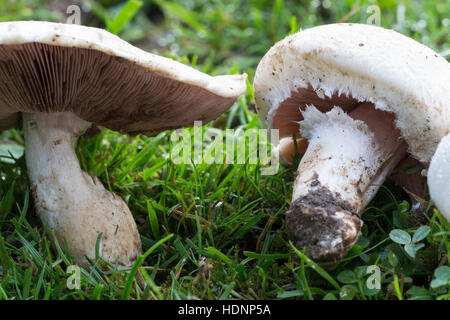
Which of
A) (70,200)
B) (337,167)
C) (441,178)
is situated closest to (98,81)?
(70,200)

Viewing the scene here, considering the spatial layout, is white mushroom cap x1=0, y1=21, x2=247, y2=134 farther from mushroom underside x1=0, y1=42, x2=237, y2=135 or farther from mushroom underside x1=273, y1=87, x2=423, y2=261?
mushroom underside x1=273, y1=87, x2=423, y2=261

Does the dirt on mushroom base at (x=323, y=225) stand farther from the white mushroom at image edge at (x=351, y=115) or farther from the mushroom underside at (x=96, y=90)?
the mushroom underside at (x=96, y=90)

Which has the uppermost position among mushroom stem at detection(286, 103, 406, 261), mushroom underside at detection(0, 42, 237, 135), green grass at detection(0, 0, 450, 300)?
mushroom underside at detection(0, 42, 237, 135)

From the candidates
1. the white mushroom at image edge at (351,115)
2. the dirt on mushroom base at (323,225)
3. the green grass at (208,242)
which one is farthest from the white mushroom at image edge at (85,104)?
the dirt on mushroom base at (323,225)

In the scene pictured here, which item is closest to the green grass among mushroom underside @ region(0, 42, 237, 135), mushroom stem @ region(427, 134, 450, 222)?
mushroom stem @ region(427, 134, 450, 222)

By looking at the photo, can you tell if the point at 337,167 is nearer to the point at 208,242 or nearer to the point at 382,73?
the point at 382,73

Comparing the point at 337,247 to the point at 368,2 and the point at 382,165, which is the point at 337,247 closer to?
the point at 382,165
